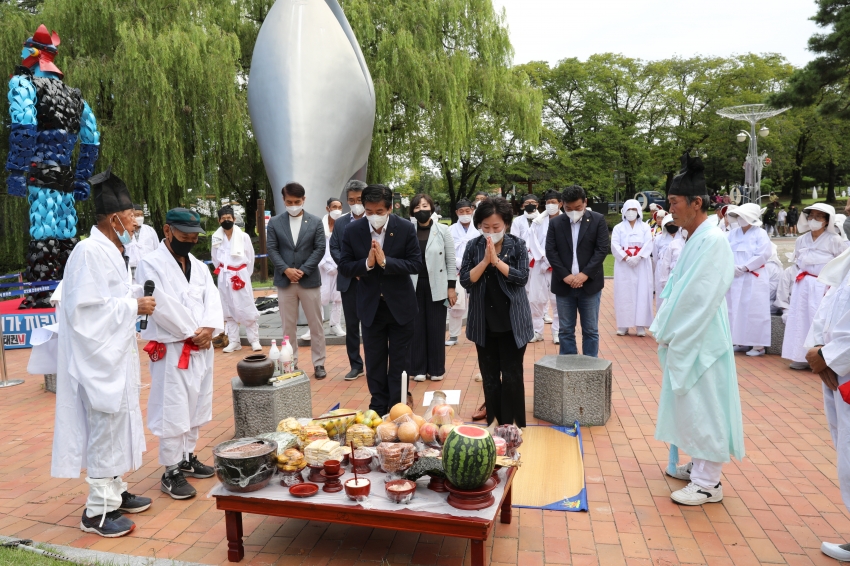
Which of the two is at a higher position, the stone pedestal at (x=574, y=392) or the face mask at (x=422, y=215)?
the face mask at (x=422, y=215)

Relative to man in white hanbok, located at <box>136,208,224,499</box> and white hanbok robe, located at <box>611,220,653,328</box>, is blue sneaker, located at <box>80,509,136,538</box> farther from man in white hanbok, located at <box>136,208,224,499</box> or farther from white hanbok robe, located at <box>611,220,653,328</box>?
white hanbok robe, located at <box>611,220,653,328</box>

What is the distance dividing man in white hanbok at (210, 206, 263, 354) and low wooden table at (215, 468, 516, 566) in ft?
16.7

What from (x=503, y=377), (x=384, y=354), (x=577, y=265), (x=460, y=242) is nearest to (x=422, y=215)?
(x=577, y=265)

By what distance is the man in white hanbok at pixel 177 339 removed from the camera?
4098 millimetres

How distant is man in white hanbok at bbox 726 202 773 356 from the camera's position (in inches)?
308

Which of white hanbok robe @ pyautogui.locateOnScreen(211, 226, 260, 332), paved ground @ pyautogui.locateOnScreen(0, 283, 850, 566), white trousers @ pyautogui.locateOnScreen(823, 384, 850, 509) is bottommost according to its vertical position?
paved ground @ pyautogui.locateOnScreen(0, 283, 850, 566)

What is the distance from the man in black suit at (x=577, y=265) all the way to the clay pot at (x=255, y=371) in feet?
9.85

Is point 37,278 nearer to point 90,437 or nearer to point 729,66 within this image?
point 90,437

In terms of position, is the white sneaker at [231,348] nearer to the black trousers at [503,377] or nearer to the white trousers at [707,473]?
the black trousers at [503,377]

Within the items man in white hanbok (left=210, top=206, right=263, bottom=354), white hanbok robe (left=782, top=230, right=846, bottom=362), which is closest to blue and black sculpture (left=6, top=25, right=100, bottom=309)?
man in white hanbok (left=210, top=206, right=263, bottom=354)

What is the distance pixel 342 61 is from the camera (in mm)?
10102

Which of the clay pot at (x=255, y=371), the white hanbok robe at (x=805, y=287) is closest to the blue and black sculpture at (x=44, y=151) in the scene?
the clay pot at (x=255, y=371)

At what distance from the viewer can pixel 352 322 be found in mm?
6832

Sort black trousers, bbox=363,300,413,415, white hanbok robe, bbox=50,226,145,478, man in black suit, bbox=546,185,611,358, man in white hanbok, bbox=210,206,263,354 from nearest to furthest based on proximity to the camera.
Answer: white hanbok robe, bbox=50,226,145,478 → black trousers, bbox=363,300,413,415 → man in black suit, bbox=546,185,611,358 → man in white hanbok, bbox=210,206,263,354
